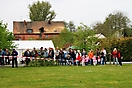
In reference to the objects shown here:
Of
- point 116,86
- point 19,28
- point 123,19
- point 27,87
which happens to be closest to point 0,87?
point 27,87

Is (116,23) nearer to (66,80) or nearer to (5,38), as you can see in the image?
(5,38)

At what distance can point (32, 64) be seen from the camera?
35.6m

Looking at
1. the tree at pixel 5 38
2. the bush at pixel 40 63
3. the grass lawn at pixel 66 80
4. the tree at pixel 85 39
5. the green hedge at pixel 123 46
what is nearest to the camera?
the grass lawn at pixel 66 80

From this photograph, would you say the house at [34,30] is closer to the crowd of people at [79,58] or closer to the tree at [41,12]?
the tree at [41,12]

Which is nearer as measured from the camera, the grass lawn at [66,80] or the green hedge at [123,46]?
the grass lawn at [66,80]

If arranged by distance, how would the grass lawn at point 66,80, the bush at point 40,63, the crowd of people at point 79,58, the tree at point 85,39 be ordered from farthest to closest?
the tree at point 85,39 → the crowd of people at point 79,58 → the bush at point 40,63 → the grass lawn at point 66,80

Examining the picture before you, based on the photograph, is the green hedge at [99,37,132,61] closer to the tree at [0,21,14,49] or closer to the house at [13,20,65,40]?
the tree at [0,21,14,49]

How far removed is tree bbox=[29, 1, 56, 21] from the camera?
9950 cm

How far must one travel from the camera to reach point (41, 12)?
3967 inches

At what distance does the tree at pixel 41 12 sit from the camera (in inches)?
3917

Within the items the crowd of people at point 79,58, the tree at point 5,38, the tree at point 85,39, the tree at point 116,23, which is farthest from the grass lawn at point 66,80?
the tree at point 116,23

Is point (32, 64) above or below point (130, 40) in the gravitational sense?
below

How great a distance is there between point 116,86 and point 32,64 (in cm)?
2116

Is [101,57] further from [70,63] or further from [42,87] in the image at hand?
[42,87]
